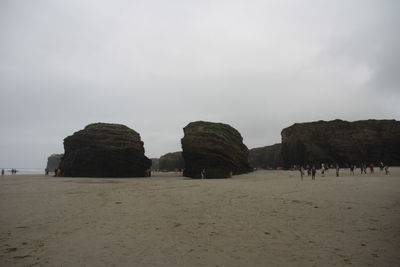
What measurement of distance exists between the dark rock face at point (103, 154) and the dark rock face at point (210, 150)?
9.40 m

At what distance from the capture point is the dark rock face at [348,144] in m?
59.2

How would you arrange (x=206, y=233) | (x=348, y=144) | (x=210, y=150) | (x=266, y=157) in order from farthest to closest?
1. (x=266, y=157)
2. (x=348, y=144)
3. (x=210, y=150)
4. (x=206, y=233)

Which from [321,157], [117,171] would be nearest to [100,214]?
[117,171]

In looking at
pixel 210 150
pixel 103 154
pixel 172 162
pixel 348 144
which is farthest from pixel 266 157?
pixel 103 154

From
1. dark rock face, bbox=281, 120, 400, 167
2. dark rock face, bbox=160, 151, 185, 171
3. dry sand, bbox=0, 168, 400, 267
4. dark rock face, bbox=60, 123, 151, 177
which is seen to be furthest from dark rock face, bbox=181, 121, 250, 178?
dark rock face, bbox=160, 151, 185, 171

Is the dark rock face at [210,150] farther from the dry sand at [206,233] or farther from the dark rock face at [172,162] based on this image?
the dark rock face at [172,162]

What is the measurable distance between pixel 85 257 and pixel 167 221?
3521mm

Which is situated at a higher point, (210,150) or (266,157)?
(266,157)

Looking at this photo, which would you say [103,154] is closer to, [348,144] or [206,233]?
[206,233]

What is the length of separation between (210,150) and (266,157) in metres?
64.6

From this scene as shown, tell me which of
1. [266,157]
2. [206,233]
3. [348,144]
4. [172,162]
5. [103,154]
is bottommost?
[206,233]

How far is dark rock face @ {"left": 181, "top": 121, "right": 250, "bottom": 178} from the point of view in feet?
116

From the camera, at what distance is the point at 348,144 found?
6131 cm

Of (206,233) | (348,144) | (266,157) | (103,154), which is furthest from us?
(266,157)
